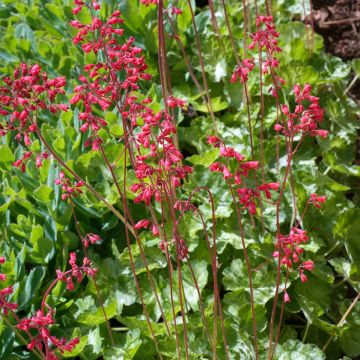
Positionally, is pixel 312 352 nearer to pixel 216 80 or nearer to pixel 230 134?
pixel 230 134

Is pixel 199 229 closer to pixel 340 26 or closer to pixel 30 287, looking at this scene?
pixel 30 287

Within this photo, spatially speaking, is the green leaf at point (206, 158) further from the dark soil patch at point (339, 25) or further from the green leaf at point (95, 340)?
the dark soil patch at point (339, 25)

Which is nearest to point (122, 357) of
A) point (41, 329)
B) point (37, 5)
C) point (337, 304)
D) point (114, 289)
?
point (114, 289)

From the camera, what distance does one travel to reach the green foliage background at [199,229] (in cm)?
219

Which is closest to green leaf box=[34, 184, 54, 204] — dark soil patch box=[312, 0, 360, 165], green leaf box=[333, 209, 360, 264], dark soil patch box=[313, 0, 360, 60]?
green leaf box=[333, 209, 360, 264]

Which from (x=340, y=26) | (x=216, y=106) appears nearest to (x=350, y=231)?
(x=216, y=106)

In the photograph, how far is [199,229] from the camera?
7.98 ft

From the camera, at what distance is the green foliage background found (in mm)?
2188

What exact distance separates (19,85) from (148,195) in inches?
17.0

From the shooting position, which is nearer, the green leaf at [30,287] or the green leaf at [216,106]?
the green leaf at [30,287]

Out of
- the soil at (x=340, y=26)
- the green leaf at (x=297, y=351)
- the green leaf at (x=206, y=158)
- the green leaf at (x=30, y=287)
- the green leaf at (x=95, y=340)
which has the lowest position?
the green leaf at (x=95, y=340)

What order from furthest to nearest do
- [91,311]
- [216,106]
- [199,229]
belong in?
[216,106], [199,229], [91,311]

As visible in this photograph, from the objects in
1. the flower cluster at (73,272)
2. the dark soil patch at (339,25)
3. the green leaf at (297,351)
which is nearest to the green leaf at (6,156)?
the flower cluster at (73,272)

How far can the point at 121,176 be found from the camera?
252cm
